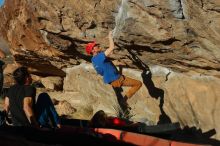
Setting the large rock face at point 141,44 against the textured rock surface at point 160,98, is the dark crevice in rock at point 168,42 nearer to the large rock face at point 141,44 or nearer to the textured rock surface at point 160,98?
the large rock face at point 141,44

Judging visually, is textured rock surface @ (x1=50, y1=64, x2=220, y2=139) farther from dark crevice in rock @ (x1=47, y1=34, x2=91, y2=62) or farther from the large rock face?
dark crevice in rock @ (x1=47, y1=34, x2=91, y2=62)

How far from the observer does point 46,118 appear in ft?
26.1

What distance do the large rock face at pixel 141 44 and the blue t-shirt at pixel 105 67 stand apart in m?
0.59

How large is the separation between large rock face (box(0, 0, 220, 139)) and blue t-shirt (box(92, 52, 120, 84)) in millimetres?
587

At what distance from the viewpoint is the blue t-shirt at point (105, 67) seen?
10.5 m

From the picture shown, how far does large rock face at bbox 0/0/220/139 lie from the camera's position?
30.7ft

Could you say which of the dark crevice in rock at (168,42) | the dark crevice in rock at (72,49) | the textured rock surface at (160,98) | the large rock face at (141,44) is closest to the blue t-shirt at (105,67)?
the large rock face at (141,44)

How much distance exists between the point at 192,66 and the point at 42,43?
442 cm

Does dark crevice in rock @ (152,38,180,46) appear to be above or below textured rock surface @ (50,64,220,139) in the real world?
above

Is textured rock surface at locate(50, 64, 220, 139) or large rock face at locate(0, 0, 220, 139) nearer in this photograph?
large rock face at locate(0, 0, 220, 139)

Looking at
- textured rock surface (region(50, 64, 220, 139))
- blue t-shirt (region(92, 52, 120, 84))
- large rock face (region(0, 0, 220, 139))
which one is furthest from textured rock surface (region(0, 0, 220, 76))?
blue t-shirt (region(92, 52, 120, 84))

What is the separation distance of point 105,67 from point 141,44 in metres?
0.89

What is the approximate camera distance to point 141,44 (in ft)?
35.5

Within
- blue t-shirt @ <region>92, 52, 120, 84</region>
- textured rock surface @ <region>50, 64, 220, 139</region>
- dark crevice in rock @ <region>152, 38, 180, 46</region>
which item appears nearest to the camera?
dark crevice in rock @ <region>152, 38, 180, 46</region>
